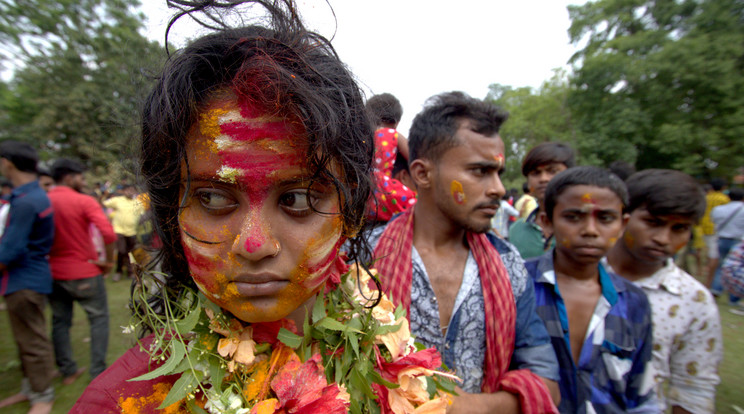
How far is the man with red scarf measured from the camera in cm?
192

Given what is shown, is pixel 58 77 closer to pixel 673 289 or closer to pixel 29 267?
pixel 29 267

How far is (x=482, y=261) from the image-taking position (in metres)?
2.10

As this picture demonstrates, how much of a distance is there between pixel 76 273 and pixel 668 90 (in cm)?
2675

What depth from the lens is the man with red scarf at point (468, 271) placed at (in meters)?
1.92

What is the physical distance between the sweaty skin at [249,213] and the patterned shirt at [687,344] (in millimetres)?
2428

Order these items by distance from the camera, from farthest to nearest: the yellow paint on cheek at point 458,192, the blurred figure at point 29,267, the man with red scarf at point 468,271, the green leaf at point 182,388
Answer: the blurred figure at point 29,267 < the yellow paint on cheek at point 458,192 < the man with red scarf at point 468,271 < the green leaf at point 182,388

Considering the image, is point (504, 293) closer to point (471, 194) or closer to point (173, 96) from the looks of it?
point (471, 194)

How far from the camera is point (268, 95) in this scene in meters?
1.04

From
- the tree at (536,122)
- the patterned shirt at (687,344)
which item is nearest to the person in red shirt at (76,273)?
the patterned shirt at (687,344)

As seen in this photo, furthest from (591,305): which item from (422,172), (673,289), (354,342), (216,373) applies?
(216,373)

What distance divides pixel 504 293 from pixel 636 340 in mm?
928

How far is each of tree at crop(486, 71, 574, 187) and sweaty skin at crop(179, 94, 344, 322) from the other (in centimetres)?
2709

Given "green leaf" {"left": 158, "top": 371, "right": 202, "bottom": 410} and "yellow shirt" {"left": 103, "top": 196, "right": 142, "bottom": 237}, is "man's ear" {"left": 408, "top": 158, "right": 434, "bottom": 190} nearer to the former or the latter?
"green leaf" {"left": 158, "top": 371, "right": 202, "bottom": 410}

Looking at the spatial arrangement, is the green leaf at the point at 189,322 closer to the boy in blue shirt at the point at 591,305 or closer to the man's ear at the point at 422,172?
the man's ear at the point at 422,172
